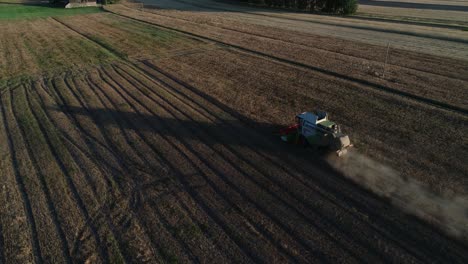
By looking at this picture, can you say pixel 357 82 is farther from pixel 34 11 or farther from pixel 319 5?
pixel 34 11

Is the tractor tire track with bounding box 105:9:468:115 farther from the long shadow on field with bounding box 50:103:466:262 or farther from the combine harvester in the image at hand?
the long shadow on field with bounding box 50:103:466:262

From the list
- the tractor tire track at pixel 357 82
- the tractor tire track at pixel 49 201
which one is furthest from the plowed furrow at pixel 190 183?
the tractor tire track at pixel 357 82

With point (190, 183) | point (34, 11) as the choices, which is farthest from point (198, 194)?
point (34, 11)

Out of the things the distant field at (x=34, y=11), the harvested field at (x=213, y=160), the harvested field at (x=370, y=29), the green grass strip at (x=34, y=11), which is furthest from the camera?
the distant field at (x=34, y=11)

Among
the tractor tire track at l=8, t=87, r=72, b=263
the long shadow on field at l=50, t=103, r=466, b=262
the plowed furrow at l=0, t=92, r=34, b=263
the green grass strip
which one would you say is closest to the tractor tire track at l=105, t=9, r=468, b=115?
the long shadow on field at l=50, t=103, r=466, b=262

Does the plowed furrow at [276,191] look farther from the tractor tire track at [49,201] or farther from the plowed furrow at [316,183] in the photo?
the tractor tire track at [49,201]
